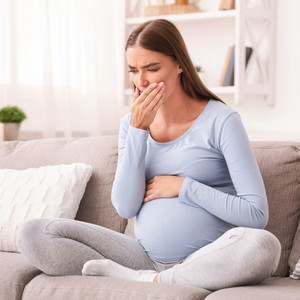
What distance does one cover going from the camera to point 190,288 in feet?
4.91

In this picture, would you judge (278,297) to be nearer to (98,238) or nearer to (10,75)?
(98,238)

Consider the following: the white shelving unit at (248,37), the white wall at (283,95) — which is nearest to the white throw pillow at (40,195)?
the white wall at (283,95)

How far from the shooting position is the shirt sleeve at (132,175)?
6.06 ft

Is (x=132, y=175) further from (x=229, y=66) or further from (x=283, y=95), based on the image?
(x=283, y=95)

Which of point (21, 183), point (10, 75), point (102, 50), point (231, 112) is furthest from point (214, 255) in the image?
point (102, 50)

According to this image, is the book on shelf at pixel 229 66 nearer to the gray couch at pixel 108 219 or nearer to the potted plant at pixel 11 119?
the potted plant at pixel 11 119

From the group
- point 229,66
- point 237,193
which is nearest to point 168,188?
point 237,193

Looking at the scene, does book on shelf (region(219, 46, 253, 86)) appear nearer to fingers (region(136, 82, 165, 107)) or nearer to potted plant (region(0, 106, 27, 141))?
potted plant (region(0, 106, 27, 141))

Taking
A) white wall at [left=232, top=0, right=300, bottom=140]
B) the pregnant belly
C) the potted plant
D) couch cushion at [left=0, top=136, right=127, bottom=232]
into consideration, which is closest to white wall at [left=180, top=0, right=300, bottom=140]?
white wall at [left=232, top=0, right=300, bottom=140]

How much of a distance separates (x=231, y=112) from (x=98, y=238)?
0.54 meters

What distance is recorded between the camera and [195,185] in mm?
1743

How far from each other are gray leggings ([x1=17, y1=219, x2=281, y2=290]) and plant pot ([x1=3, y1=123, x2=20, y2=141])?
1.47m

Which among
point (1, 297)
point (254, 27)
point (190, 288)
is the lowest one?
point (1, 297)

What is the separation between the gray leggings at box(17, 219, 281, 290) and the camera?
1491 millimetres
